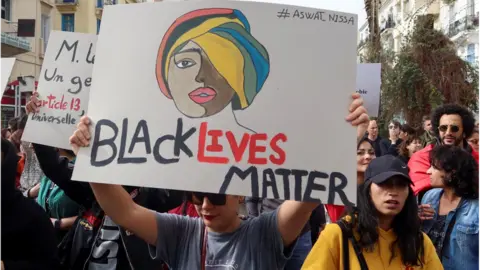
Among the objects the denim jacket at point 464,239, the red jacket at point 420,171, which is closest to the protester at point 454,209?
the denim jacket at point 464,239

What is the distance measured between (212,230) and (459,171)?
1722mm

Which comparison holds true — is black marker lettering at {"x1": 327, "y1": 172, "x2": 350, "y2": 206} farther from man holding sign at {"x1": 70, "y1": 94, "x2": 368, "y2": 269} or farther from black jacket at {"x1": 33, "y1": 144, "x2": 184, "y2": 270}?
black jacket at {"x1": 33, "y1": 144, "x2": 184, "y2": 270}

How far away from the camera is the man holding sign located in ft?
6.59

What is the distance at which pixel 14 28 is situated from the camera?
78.7 ft

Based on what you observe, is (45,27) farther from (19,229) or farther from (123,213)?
(123,213)

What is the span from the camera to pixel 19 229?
8.62 ft

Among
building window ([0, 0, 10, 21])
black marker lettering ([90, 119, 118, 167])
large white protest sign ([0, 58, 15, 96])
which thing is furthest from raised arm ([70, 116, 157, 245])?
building window ([0, 0, 10, 21])

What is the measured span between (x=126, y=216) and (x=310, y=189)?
2.48 feet

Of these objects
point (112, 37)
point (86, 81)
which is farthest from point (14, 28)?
point (112, 37)

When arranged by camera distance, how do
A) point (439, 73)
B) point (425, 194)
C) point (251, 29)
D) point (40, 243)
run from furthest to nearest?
point (439, 73) → point (425, 194) → point (40, 243) → point (251, 29)

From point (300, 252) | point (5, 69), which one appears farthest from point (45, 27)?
point (300, 252)

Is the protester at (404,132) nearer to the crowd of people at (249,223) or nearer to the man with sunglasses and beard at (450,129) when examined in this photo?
the man with sunglasses and beard at (450,129)

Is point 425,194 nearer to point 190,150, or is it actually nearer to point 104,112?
point 190,150

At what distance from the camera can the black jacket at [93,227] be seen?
9.36ft
